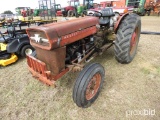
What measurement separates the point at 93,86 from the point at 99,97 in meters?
0.27

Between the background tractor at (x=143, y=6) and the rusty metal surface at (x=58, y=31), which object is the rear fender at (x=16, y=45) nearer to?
the rusty metal surface at (x=58, y=31)

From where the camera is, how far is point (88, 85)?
76.7 inches

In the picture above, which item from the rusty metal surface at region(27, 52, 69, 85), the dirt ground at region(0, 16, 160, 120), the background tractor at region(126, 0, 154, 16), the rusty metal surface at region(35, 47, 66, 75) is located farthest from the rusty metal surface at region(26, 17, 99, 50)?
the background tractor at region(126, 0, 154, 16)

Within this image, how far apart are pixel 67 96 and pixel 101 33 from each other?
1541 mm

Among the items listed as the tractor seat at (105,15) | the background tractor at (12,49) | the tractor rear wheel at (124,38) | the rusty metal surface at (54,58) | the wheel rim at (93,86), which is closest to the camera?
the rusty metal surface at (54,58)

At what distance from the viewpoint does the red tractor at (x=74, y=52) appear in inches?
72.9

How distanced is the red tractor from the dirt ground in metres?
0.23

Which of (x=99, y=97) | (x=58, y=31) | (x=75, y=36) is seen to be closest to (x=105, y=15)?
(x=75, y=36)

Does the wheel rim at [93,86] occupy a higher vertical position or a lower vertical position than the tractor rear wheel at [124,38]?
lower

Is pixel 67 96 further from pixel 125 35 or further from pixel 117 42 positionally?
pixel 125 35

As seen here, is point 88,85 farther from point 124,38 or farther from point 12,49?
point 12,49

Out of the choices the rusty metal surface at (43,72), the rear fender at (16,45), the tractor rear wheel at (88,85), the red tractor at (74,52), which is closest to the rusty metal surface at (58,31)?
the red tractor at (74,52)

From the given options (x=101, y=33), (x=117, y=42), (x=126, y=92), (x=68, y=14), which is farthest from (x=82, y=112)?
(x=68, y=14)

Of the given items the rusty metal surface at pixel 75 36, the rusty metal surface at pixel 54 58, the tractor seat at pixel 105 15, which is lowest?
the rusty metal surface at pixel 54 58
